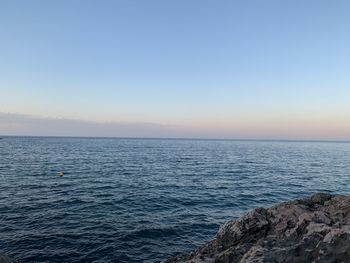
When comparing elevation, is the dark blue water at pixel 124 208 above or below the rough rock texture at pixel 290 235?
below

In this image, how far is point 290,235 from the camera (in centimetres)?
841

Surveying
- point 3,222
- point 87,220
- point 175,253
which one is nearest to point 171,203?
point 87,220

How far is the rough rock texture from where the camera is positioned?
23.0 feet

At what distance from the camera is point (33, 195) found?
35.2m

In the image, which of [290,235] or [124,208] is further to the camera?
[124,208]

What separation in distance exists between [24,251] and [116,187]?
21.3 meters

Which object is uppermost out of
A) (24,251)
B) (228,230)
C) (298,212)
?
(298,212)

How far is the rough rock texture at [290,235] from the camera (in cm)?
701

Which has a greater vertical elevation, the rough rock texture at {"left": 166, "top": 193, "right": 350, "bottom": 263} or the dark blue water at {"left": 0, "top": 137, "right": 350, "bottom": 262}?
the rough rock texture at {"left": 166, "top": 193, "right": 350, "bottom": 263}

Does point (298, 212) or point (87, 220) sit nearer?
point (298, 212)

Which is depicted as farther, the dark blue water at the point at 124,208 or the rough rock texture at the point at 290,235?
the dark blue water at the point at 124,208

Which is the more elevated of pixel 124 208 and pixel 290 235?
pixel 290 235

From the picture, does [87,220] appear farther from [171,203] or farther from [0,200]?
[0,200]

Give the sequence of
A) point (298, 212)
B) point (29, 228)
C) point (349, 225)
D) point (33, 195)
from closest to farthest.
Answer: point (349, 225)
point (298, 212)
point (29, 228)
point (33, 195)
